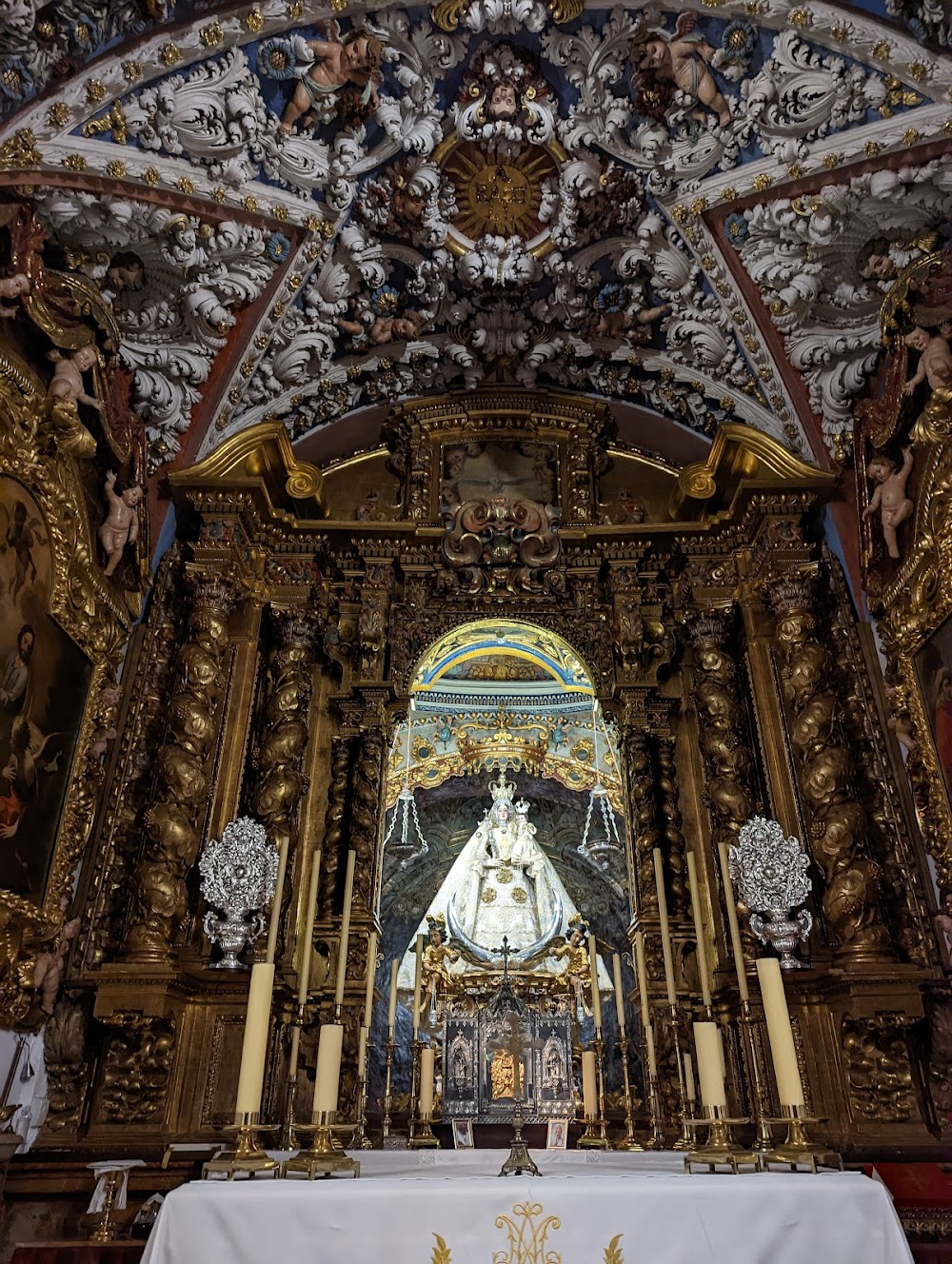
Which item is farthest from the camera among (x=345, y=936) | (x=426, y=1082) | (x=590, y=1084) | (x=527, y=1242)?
(x=590, y=1084)

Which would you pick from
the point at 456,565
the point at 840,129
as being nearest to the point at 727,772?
the point at 456,565

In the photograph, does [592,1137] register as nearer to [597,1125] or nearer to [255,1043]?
[597,1125]

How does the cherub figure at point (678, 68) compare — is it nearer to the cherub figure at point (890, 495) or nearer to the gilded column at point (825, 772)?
the cherub figure at point (890, 495)

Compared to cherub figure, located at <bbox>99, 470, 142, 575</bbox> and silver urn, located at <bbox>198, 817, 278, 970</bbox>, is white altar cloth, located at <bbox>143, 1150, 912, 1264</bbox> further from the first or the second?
cherub figure, located at <bbox>99, 470, 142, 575</bbox>

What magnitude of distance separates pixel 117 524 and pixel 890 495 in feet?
17.0

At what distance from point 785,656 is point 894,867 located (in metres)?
1.56

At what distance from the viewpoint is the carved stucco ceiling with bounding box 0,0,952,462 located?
5531 millimetres

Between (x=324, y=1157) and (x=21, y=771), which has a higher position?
(x=21, y=771)

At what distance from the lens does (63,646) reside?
534 cm

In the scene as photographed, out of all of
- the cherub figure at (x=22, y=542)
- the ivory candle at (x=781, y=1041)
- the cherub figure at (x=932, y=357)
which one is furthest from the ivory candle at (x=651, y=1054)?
the cherub figure at (x=22, y=542)

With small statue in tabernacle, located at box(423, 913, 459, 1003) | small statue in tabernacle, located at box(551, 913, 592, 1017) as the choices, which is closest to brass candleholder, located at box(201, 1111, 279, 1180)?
small statue in tabernacle, located at box(423, 913, 459, 1003)

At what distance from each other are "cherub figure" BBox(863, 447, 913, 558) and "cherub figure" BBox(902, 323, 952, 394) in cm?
47

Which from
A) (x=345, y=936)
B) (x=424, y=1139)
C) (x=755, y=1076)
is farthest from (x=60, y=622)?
(x=755, y=1076)

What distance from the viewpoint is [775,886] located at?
5.34m
